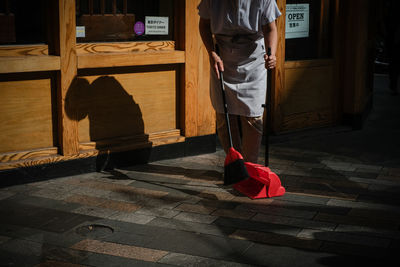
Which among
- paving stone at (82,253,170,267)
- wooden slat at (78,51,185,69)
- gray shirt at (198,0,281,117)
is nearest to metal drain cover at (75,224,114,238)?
paving stone at (82,253,170,267)

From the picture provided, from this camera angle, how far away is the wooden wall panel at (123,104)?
5496mm

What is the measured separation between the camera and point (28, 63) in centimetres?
502

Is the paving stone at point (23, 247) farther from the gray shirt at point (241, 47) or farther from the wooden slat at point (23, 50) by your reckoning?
the gray shirt at point (241, 47)

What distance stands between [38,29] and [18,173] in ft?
4.12

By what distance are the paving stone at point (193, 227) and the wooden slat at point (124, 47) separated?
1916 mm

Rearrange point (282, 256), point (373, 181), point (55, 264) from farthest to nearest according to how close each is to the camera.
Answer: point (373, 181)
point (282, 256)
point (55, 264)

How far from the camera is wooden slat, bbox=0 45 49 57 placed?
4.98 meters

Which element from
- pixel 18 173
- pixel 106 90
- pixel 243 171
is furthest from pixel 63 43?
pixel 243 171

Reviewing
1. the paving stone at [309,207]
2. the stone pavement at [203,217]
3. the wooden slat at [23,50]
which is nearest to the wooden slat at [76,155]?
the stone pavement at [203,217]

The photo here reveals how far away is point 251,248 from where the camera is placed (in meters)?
3.78

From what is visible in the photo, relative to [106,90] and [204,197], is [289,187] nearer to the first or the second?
[204,197]

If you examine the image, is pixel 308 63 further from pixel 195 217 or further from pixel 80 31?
pixel 195 217

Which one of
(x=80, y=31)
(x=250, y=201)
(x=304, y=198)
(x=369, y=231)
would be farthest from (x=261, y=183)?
(x=80, y=31)

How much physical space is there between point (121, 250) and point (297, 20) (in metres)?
4.32
